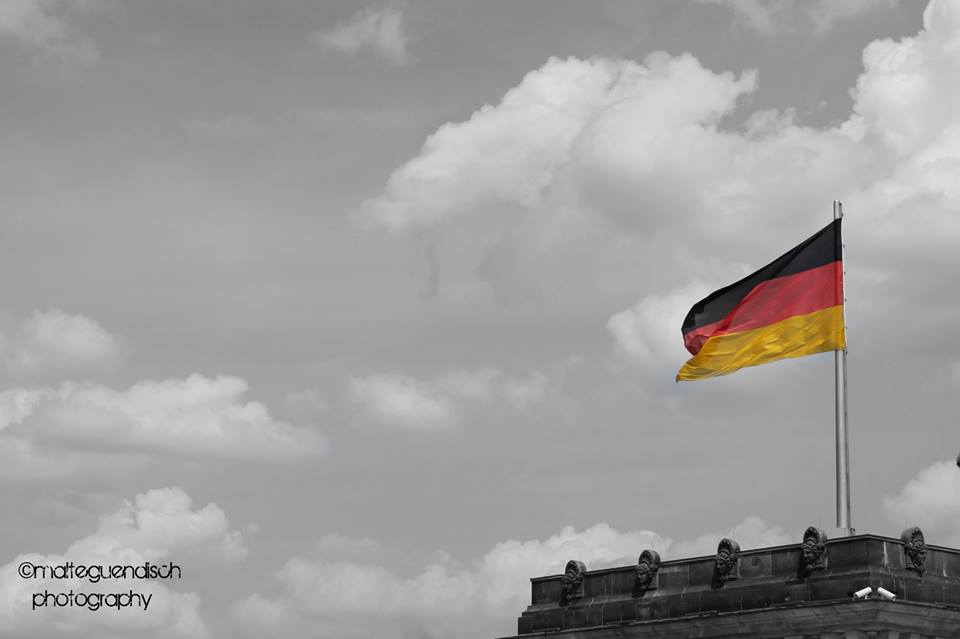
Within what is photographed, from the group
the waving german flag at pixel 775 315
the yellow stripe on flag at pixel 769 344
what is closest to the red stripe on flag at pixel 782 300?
the waving german flag at pixel 775 315

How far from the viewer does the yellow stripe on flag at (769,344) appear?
62562mm

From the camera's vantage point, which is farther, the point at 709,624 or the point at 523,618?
the point at 523,618

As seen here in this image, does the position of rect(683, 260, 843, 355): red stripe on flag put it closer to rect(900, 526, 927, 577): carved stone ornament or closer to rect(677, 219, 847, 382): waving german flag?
rect(677, 219, 847, 382): waving german flag

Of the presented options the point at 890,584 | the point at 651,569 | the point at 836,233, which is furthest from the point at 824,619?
the point at 836,233

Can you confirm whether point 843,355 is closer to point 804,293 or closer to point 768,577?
point 804,293

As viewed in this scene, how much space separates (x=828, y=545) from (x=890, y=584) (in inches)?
103

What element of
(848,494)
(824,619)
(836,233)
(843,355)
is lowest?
(824,619)

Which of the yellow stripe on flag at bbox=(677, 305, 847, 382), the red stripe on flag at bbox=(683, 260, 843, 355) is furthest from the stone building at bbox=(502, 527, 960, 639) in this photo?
the red stripe on flag at bbox=(683, 260, 843, 355)

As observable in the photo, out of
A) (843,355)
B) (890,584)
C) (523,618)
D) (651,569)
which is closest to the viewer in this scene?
(890,584)

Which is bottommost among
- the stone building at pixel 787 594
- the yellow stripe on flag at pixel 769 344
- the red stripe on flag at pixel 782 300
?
the stone building at pixel 787 594

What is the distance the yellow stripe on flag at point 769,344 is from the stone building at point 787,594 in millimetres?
6079

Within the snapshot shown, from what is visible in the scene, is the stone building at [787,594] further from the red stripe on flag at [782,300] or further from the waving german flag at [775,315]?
A: the red stripe on flag at [782,300]

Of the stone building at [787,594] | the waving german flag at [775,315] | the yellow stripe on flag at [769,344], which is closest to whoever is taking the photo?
the stone building at [787,594]

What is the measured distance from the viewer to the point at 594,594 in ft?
226
